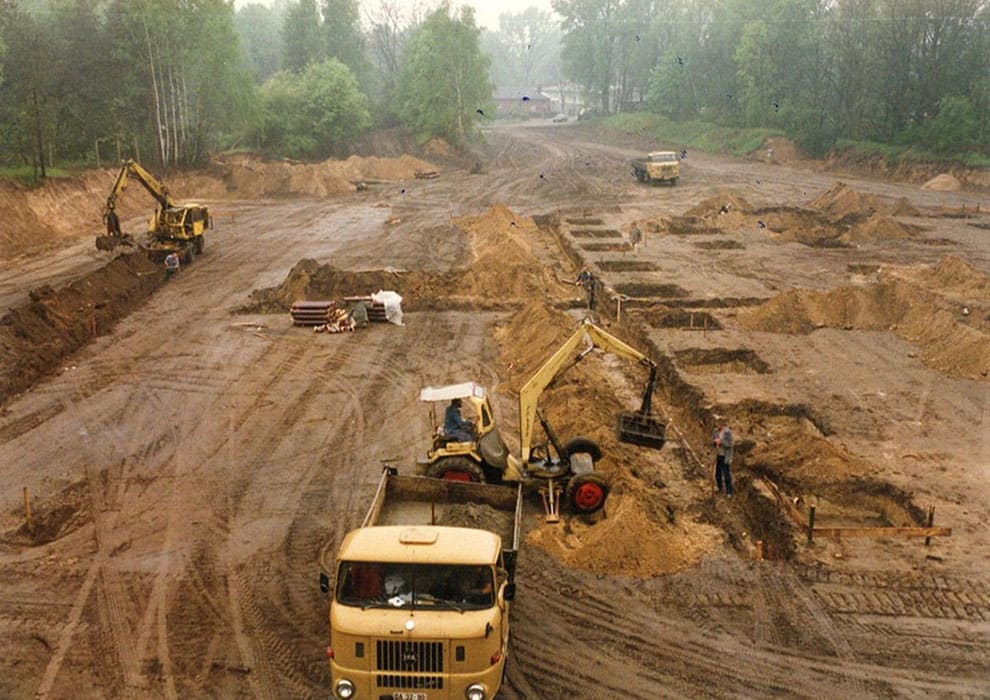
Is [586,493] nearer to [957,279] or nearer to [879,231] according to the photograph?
[957,279]

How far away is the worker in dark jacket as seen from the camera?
1529cm

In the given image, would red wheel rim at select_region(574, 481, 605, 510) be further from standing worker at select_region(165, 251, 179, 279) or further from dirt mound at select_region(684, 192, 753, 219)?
dirt mound at select_region(684, 192, 753, 219)

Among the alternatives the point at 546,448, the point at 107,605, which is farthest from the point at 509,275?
the point at 107,605

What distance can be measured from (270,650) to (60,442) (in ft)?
32.5

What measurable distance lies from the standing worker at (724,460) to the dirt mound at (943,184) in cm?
4838

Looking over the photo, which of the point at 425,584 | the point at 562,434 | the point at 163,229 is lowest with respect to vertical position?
the point at 562,434

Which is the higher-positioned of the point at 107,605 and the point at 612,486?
the point at 612,486

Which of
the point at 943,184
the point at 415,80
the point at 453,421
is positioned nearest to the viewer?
the point at 453,421

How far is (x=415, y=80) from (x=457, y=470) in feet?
243

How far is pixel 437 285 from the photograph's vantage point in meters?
33.2

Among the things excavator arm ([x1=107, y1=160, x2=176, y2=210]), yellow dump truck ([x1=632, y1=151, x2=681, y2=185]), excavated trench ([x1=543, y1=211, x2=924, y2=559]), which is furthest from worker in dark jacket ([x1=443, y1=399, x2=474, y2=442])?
yellow dump truck ([x1=632, y1=151, x2=681, y2=185])

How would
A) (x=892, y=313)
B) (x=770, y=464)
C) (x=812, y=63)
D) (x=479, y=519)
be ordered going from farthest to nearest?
(x=812, y=63) < (x=892, y=313) < (x=770, y=464) < (x=479, y=519)

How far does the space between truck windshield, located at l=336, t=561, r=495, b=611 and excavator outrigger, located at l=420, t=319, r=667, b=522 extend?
542 centimetres

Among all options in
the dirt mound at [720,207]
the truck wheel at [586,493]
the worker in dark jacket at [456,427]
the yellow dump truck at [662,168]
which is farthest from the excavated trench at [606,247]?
the truck wheel at [586,493]
